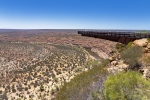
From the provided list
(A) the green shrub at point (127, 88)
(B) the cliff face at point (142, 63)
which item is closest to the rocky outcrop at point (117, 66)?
(B) the cliff face at point (142, 63)

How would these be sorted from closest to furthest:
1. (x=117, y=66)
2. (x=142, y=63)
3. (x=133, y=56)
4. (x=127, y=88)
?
(x=127, y=88) < (x=142, y=63) < (x=117, y=66) < (x=133, y=56)

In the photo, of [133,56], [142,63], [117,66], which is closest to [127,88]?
[142,63]

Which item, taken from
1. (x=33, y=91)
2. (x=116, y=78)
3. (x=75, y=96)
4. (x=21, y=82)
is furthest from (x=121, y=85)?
(x=21, y=82)

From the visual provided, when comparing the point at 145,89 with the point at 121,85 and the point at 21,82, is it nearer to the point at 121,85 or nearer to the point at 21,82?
the point at 121,85

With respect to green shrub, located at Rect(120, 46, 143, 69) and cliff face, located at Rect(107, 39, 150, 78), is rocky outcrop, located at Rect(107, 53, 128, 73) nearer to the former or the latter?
cliff face, located at Rect(107, 39, 150, 78)

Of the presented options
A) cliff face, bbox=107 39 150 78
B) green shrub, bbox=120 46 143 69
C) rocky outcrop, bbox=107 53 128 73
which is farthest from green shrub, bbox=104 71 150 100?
green shrub, bbox=120 46 143 69

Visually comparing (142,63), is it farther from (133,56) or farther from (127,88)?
(127,88)

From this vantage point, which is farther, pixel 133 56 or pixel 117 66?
pixel 133 56
